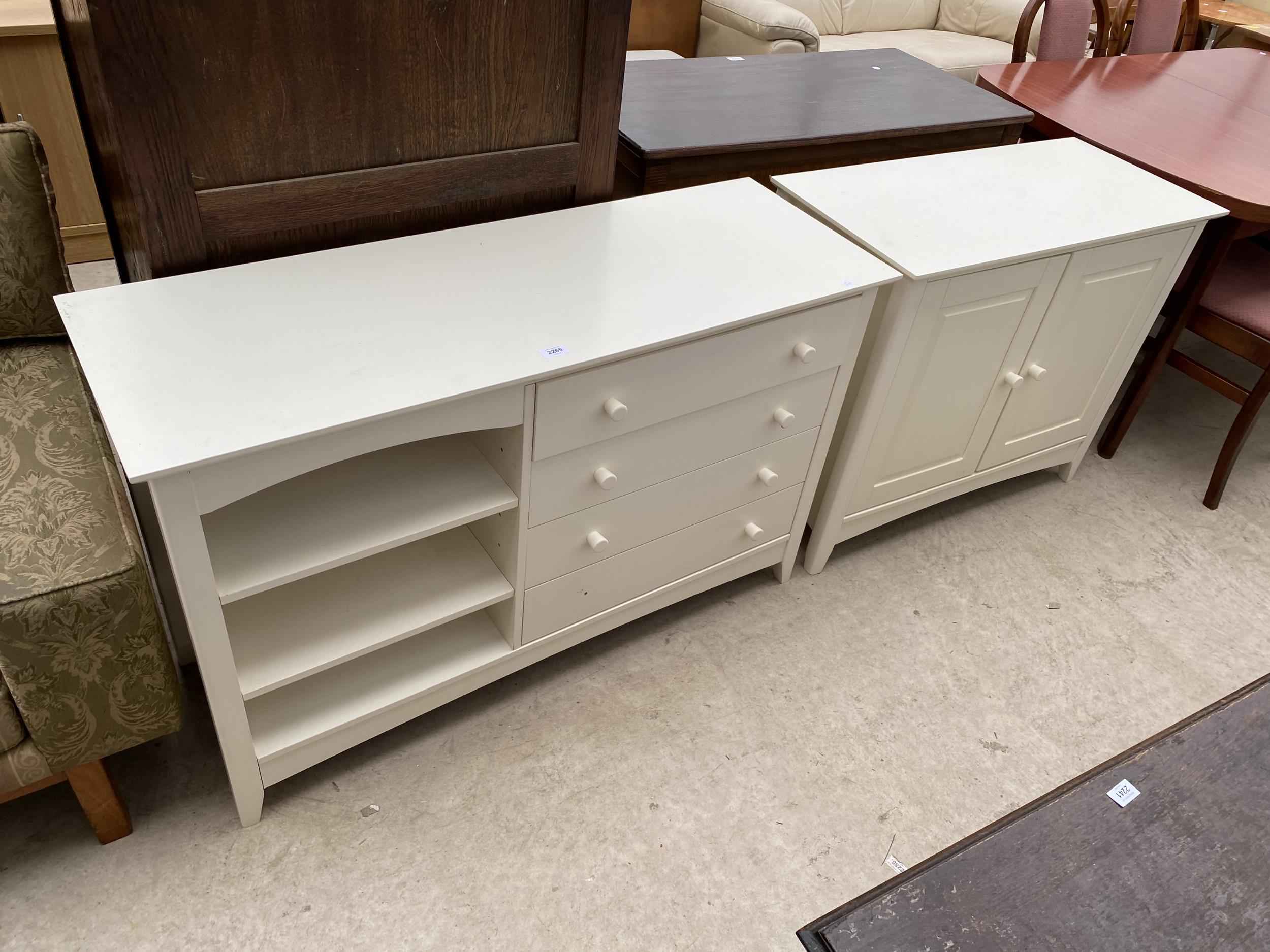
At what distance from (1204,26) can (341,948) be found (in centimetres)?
579

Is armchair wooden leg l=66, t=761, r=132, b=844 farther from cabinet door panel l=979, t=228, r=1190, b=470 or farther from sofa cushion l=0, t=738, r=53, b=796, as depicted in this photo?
cabinet door panel l=979, t=228, r=1190, b=470

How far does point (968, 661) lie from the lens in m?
1.83

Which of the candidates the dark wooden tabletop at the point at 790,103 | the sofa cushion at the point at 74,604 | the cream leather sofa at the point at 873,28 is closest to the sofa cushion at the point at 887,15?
the cream leather sofa at the point at 873,28

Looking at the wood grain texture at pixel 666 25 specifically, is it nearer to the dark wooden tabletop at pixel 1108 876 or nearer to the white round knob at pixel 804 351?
the white round knob at pixel 804 351

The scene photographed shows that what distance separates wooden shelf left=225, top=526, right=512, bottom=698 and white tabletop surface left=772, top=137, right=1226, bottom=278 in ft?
2.91

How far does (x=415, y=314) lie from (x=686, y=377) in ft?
1.32

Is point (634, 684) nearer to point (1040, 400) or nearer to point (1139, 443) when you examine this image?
point (1040, 400)

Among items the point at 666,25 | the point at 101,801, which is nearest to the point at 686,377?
the point at 101,801

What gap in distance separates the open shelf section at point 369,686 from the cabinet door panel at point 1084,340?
1.21m

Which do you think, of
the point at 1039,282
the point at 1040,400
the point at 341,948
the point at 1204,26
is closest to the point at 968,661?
the point at 1040,400

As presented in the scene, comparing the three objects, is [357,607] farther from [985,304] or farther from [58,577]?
[985,304]

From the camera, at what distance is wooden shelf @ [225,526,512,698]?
51.9 inches

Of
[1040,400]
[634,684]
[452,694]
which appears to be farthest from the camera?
[1040,400]

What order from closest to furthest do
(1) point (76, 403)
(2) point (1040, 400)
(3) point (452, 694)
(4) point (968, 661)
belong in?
1. (1) point (76, 403)
2. (3) point (452, 694)
3. (4) point (968, 661)
4. (2) point (1040, 400)
